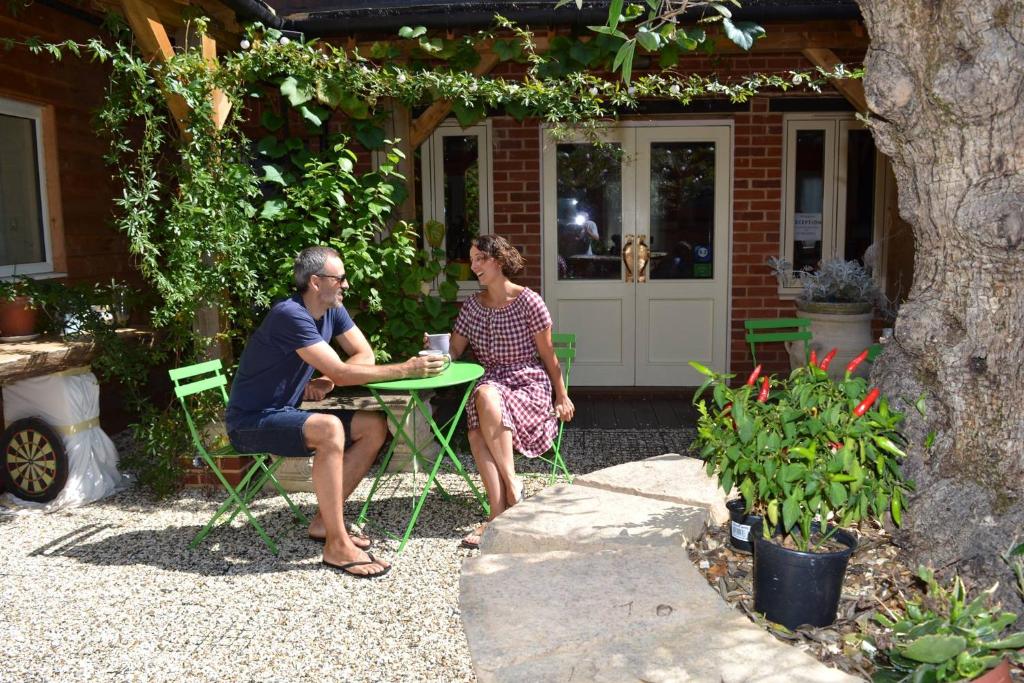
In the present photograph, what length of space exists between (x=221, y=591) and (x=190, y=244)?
1.89 meters

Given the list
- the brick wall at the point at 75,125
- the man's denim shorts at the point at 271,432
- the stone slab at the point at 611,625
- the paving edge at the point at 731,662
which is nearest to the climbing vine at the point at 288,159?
the brick wall at the point at 75,125

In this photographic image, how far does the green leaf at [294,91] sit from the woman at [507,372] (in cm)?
143

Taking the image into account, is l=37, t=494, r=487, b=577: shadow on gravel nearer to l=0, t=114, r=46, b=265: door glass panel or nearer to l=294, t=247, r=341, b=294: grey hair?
l=294, t=247, r=341, b=294: grey hair

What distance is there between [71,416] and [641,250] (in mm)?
4557

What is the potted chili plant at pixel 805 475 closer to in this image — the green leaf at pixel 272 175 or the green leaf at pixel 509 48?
the green leaf at pixel 509 48

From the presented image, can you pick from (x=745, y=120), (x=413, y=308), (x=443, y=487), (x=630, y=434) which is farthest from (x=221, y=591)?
(x=745, y=120)

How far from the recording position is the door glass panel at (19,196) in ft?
18.8

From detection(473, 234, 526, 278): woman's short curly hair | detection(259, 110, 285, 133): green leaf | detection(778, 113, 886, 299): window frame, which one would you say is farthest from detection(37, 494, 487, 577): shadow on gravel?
detection(778, 113, 886, 299): window frame

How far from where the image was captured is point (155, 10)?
478 cm

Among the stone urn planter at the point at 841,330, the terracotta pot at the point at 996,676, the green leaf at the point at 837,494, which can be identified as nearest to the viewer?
the terracotta pot at the point at 996,676

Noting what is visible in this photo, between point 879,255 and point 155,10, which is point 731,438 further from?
point 879,255

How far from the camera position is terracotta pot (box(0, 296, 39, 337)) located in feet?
16.5

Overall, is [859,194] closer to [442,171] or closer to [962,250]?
[442,171]

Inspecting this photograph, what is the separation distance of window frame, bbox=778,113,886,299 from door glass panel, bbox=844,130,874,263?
0.03m
